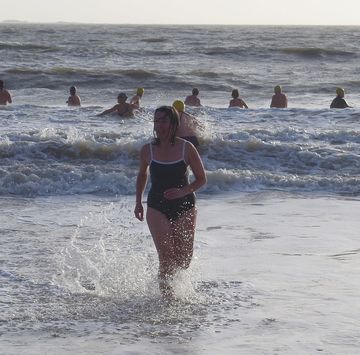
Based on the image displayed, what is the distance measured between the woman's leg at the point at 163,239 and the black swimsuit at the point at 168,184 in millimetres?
44

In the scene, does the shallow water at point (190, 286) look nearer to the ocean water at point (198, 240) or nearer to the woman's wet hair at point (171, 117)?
the ocean water at point (198, 240)

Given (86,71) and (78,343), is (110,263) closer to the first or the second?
(78,343)

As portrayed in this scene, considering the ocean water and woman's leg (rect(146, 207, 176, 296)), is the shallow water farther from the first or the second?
woman's leg (rect(146, 207, 176, 296))

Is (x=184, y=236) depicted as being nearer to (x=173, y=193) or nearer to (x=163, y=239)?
(x=163, y=239)

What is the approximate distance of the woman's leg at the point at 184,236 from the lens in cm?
640

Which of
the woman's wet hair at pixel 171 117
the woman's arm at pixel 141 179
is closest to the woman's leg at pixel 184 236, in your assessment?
the woman's arm at pixel 141 179

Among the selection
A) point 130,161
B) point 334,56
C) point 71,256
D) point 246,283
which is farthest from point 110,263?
point 334,56

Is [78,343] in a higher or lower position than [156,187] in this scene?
lower

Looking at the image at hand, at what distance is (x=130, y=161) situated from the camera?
14906 millimetres

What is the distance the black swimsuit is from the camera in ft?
20.9

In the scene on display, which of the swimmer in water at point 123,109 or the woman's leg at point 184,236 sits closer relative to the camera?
the woman's leg at point 184,236

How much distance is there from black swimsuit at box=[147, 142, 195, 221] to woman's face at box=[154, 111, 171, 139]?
169 mm

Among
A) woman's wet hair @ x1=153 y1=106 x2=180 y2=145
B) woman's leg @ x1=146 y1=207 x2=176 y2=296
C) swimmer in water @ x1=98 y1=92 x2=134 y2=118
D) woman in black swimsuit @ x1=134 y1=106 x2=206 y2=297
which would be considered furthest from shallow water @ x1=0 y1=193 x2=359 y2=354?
swimmer in water @ x1=98 y1=92 x2=134 y2=118

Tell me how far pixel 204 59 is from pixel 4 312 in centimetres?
3933
